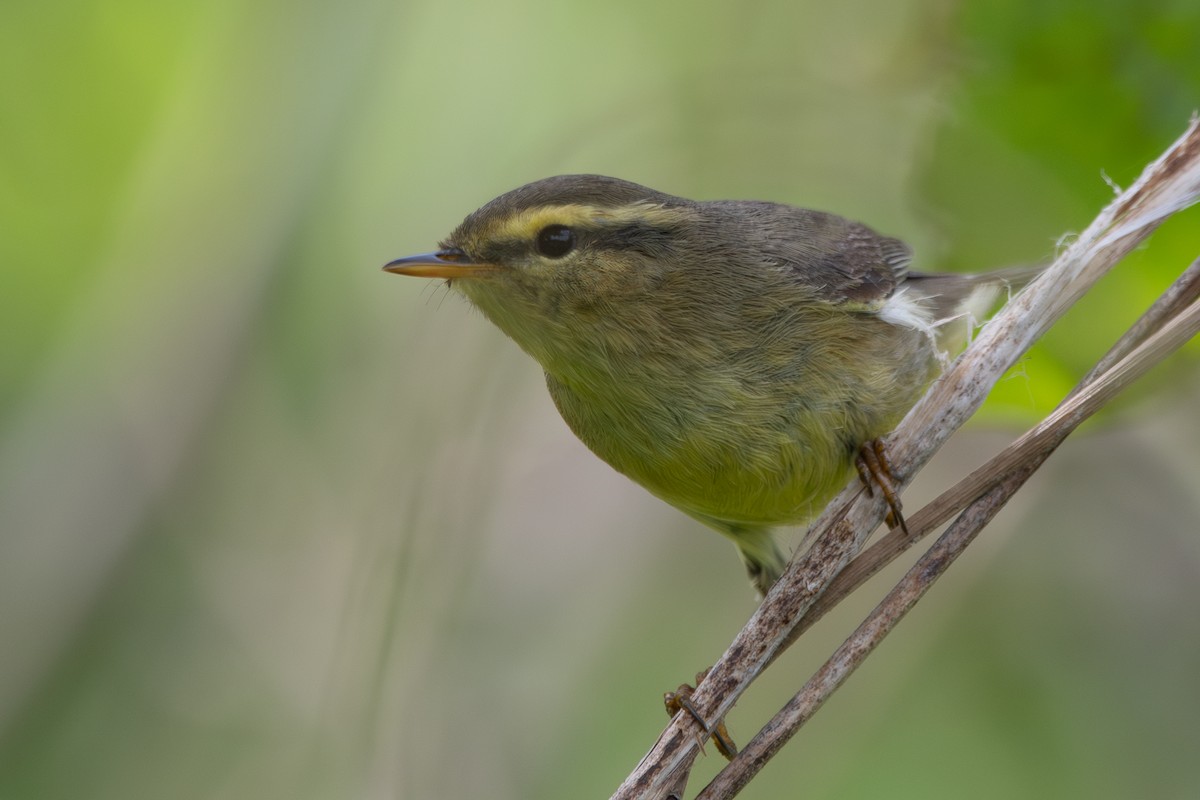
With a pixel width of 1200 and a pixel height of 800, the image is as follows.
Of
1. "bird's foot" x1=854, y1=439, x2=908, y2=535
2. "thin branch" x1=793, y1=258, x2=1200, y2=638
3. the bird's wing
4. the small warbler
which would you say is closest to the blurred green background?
the bird's wing

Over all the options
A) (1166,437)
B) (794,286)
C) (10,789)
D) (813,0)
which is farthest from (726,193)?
(10,789)

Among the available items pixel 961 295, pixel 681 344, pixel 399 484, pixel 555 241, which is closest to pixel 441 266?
pixel 555 241

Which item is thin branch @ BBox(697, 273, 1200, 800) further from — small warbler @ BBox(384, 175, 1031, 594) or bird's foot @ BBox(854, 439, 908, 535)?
small warbler @ BBox(384, 175, 1031, 594)

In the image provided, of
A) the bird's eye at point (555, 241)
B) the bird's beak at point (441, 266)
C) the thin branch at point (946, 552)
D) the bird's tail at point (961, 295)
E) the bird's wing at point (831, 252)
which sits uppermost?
the bird's beak at point (441, 266)

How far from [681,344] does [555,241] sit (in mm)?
389

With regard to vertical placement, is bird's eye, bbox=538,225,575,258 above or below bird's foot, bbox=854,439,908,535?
above

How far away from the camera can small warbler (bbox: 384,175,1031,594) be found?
9.14 ft

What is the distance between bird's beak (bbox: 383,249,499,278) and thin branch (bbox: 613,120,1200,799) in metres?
1.01

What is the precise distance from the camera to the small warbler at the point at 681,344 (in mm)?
2787

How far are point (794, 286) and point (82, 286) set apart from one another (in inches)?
92.8

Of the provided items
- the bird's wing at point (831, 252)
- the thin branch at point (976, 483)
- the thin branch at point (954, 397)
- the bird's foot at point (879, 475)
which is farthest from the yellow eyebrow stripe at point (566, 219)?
the thin branch at point (976, 483)

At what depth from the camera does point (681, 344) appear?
2828mm

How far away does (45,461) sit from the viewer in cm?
360

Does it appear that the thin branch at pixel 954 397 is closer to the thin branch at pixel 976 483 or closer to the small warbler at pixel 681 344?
the thin branch at pixel 976 483
